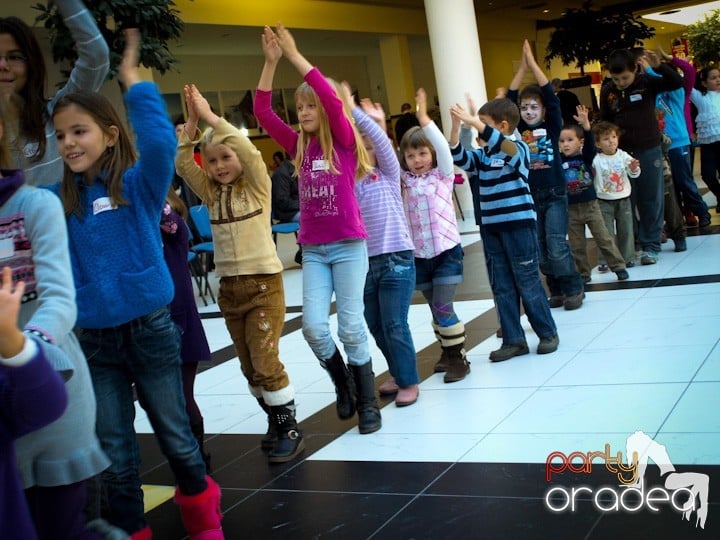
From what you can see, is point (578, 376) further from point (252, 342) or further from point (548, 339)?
point (252, 342)

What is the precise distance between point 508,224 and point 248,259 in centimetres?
160

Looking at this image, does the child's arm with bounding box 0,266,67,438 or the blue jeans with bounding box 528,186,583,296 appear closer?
the child's arm with bounding box 0,266,67,438

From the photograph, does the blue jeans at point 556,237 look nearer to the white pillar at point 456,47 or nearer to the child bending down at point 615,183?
the child bending down at point 615,183

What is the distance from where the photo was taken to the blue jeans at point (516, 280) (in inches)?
182

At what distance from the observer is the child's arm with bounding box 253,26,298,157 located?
3604 millimetres

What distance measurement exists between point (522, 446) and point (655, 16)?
3048cm

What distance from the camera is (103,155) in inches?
102

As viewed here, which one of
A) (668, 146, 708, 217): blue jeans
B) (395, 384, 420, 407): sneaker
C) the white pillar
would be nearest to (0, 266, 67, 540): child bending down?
(395, 384, 420, 407): sneaker

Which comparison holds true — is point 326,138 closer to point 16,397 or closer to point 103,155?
point 103,155

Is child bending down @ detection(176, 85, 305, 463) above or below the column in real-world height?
below

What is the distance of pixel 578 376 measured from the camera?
4.09 m

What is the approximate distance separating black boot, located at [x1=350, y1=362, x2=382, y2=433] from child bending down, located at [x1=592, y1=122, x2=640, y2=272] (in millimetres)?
3432

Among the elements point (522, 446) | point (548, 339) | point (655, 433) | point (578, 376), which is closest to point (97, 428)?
point (522, 446)

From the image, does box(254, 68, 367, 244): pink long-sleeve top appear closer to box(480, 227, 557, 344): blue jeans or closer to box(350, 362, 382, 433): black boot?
box(350, 362, 382, 433): black boot
